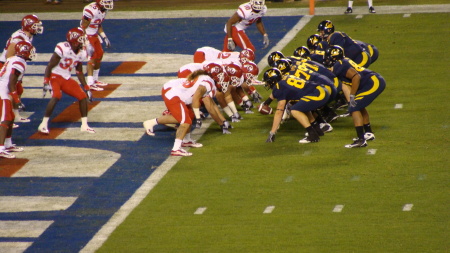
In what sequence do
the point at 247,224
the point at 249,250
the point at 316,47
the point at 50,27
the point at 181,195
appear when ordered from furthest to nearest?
the point at 50,27 < the point at 316,47 < the point at 181,195 < the point at 247,224 < the point at 249,250

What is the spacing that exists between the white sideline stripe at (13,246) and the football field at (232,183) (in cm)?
1

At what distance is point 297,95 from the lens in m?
12.2

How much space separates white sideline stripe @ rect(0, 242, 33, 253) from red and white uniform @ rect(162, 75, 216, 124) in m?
3.54

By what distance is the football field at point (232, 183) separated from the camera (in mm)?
9094

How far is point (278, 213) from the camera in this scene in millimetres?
9703

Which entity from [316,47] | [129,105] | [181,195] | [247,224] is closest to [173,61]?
[129,105]

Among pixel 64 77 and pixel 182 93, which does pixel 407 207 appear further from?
pixel 64 77

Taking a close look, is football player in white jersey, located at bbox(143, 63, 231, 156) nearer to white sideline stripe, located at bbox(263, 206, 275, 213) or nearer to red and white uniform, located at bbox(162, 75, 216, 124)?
red and white uniform, located at bbox(162, 75, 216, 124)

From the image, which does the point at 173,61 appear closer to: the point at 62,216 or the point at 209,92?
the point at 209,92

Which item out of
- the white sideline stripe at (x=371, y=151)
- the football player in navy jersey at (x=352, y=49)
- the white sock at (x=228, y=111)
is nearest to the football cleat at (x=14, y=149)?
the white sock at (x=228, y=111)

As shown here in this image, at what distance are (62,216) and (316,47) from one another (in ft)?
19.7

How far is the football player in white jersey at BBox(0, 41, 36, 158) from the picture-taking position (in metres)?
12.2

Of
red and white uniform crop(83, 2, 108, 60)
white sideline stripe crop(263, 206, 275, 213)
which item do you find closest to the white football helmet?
red and white uniform crop(83, 2, 108, 60)

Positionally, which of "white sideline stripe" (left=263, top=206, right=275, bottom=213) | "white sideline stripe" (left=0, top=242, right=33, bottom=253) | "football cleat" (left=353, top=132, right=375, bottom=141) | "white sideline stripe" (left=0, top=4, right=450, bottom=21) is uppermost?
"white sideline stripe" (left=0, top=242, right=33, bottom=253)
